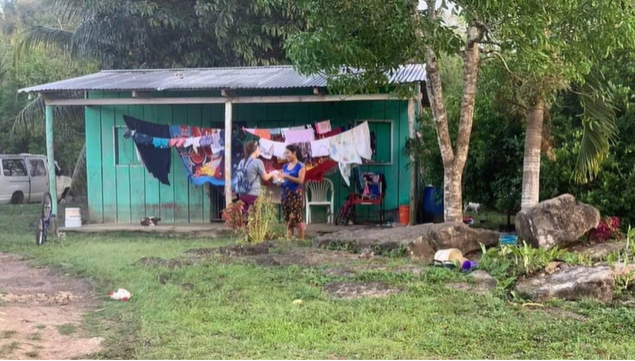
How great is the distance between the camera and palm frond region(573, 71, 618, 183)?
799 cm

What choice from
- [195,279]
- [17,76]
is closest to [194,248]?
[195,279]

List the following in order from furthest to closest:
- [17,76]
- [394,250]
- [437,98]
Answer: [17,76]
[437,98]
[394,250]

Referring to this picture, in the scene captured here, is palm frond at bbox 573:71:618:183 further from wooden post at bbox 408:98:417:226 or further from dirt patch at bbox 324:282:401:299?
dirt patch at bbox 324:282:401:299

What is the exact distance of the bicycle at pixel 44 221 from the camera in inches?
395

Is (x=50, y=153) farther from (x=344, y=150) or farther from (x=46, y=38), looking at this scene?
(x=46, y=38)

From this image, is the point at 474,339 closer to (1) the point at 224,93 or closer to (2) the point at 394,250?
(2) the point at 394,250

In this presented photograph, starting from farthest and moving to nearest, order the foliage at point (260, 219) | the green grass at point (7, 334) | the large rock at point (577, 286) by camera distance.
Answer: the foliage at point (260, 219) < the large rock at point (577, 286) < the green grass at point (7, 334)

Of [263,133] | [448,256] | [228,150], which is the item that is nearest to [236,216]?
[228,150]

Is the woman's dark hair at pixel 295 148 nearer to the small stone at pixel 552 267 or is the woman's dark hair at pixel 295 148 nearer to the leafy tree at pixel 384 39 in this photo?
the leafy tree at pixel 384 39

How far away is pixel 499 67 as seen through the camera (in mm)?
8484

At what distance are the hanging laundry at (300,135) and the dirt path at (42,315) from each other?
4554 mm

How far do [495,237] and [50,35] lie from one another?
1383 centimetres

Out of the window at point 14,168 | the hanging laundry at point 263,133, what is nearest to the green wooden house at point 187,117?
the hanging laundry at point 263,133

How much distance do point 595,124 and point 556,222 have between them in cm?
149
